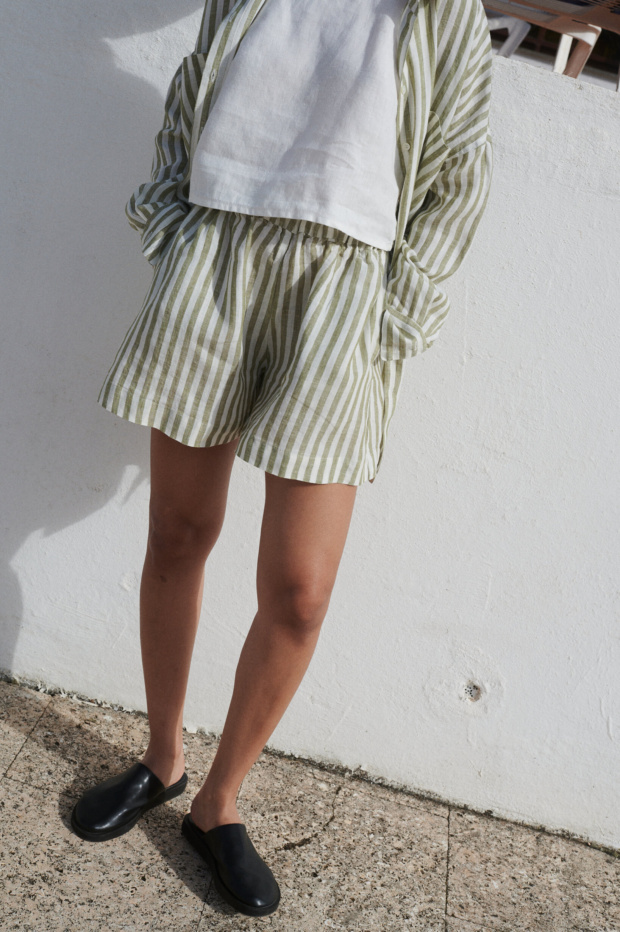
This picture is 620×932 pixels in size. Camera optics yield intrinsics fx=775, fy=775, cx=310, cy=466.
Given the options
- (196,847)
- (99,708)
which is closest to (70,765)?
(99,708)

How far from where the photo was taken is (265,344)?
4.71 feet

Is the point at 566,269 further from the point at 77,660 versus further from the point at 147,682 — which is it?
the point at 77,660

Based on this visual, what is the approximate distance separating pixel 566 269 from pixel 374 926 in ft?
4.87

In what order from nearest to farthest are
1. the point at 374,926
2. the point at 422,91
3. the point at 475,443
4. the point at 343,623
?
the point at 422,91 < the point at 374,926 < the point at 475,443 < the point at 343,623

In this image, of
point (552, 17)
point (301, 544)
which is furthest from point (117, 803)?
point (552, 17)

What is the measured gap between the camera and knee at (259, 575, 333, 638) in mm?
1468

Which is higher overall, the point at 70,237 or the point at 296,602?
the point at 70,237

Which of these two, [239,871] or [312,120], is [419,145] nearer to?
[312,120]

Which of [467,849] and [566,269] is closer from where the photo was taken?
[566,269]

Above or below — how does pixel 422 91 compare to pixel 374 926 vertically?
above

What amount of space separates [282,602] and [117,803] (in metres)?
0.64

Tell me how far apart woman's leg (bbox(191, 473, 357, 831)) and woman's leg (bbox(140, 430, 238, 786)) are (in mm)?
146

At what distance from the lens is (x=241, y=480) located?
6.28 ft

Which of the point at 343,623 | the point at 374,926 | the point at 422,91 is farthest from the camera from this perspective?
the point at 343,623
